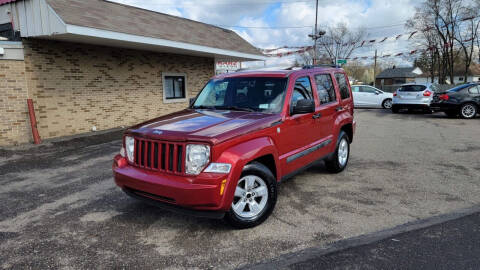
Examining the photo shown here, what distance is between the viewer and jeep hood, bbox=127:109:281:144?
321 centimetres

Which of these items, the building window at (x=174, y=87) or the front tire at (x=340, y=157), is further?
the building window at (x=174, y=87)

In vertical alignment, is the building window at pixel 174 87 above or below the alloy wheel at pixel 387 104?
above

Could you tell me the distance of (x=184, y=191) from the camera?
3066 millimetres

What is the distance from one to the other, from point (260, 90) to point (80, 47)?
805 centimetres

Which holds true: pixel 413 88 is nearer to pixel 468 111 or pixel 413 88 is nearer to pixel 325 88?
pixel 468 111

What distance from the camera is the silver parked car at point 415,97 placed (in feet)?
50.0

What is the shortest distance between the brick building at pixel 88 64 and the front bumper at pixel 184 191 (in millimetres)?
6314

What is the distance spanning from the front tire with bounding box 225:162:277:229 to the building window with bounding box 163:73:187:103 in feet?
35.2

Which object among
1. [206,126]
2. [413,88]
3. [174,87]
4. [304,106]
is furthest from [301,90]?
[413,88]

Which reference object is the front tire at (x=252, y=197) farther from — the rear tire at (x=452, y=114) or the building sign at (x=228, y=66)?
the building sign at (x=228, y=66)

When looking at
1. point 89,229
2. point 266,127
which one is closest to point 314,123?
point 266,127

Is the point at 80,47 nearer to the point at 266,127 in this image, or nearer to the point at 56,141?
the point at 56,141

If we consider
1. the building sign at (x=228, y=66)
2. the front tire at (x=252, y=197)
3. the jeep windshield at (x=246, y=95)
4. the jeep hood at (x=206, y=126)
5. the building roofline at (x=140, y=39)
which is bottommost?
the front tire at (x=252, y=197)

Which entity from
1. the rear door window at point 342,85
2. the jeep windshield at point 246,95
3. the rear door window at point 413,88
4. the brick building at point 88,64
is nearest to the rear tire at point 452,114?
the rear door window at point 413,88
